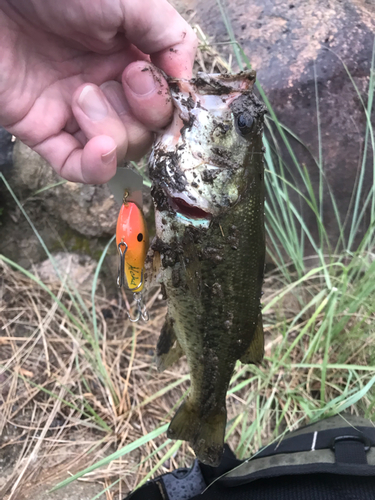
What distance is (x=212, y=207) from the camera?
4.89 ft

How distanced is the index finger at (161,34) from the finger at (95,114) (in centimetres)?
28

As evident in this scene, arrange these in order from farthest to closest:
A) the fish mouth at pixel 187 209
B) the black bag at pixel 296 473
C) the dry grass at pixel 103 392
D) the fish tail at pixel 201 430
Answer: the dry grass at pixel 103 392 → the fish tail at pixel 201 430 → the black bag at pixel 296 473 → the fish mouth at pixel 187 209

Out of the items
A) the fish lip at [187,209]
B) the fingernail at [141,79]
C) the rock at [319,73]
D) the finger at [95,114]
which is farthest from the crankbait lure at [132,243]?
the rock at [319,73]

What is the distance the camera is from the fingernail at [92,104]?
5.00 ft

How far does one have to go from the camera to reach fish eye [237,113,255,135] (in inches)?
57.4

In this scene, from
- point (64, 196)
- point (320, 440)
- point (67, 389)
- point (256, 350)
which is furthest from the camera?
point (64, 196)

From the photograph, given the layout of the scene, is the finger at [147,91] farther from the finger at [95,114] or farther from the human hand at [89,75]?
the finger at [95,114]

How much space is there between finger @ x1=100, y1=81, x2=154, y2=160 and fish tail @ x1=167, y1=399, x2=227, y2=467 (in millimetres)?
1300

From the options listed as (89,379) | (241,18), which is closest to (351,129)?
(241,18)

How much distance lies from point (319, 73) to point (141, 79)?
1943mm

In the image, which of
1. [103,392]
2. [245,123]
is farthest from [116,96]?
[103,392]

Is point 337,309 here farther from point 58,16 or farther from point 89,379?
point 58,16

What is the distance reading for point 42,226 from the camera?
275cm

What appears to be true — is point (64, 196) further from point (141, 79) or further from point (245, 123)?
point (245, 123)
